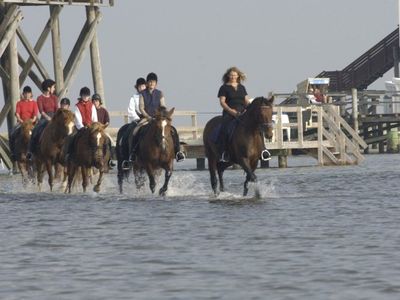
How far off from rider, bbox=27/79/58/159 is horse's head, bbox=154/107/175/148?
4.25 m

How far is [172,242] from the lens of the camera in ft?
50.3

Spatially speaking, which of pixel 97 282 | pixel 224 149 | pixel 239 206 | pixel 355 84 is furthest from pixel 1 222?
pixel 355 84

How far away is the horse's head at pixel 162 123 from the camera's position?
23.4 m

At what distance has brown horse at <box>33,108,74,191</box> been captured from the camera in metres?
25.9

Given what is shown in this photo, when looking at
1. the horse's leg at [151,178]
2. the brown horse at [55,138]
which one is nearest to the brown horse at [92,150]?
the brown horse at [55,138]

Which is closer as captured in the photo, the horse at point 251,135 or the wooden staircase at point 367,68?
the horse at point 251,135

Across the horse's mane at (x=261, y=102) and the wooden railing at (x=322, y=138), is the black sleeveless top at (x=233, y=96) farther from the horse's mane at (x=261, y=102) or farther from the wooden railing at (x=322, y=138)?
the wooden railing at (x=322, y=138)

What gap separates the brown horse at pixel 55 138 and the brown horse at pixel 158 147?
2175mm

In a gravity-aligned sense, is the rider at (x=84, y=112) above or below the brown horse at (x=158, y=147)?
above

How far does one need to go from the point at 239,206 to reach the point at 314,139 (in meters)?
24.9

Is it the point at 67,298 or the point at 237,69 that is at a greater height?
the point at 237,69

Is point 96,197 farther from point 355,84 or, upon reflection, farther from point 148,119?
point 355,84

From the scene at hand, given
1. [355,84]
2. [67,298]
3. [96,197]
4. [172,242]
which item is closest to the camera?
[67,298]

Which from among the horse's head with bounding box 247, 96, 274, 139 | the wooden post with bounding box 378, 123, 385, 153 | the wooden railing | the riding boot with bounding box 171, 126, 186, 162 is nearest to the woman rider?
the horse's head with bounding box 247, 96, 274, 139
